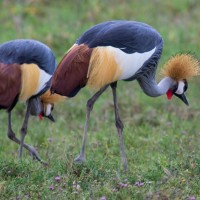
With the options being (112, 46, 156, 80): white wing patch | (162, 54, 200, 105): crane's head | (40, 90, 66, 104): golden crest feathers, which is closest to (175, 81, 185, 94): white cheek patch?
(162, 54, 200, 105): crane's head

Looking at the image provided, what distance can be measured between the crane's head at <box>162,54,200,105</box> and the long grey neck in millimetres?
44

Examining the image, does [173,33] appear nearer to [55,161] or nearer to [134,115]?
[134,115]

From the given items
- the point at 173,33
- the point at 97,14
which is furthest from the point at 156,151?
the point at 97,14

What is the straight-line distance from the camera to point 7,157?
6891 mm

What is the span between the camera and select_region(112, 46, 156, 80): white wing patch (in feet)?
19.9

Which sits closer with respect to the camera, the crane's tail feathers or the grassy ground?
the grassy ground

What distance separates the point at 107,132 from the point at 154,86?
1.19 m

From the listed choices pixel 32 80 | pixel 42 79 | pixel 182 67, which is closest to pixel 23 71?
pixel 32 80

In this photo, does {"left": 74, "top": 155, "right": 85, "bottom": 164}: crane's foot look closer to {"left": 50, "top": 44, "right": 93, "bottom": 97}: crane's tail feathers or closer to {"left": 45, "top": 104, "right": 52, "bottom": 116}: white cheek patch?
{"left": 50, "top": 44, "right": 93, "bottom": 97}: crane's tail feathers

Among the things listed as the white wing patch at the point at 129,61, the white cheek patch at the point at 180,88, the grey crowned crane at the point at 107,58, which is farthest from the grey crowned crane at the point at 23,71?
the white cheek patch at the point at 180,88

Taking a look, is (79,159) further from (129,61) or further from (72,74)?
(129,61)

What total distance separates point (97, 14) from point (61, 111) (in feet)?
11.4

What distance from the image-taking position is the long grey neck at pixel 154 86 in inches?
261

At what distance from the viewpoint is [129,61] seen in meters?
6.11
